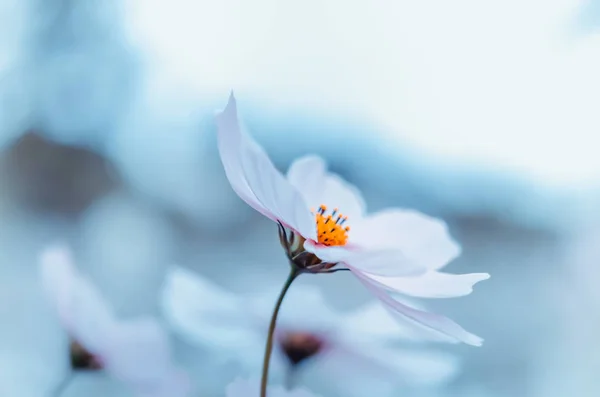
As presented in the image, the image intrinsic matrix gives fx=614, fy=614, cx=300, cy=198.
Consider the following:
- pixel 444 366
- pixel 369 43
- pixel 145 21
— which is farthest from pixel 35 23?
pixel 444 366

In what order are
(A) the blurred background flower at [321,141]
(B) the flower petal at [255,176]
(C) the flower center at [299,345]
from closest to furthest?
(B) the flower petal at [255,176] → (C) the flower center at [299,345] → (A) the blurred background flower at [321,141]

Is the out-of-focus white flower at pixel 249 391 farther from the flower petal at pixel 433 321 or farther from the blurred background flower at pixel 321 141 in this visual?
the blurred background flower at pixel 321 141

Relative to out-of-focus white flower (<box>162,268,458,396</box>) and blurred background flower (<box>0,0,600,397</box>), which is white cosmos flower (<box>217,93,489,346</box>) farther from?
blurred background flower (<box>0,0,600,397</box>)

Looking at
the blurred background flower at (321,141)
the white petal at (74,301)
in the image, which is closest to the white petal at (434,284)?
the white petal at (74,301)

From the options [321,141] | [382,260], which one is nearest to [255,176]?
[382,260]

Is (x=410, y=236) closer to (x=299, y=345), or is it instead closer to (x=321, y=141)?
(x=299, y=345)

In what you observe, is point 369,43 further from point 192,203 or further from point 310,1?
point 192,203
